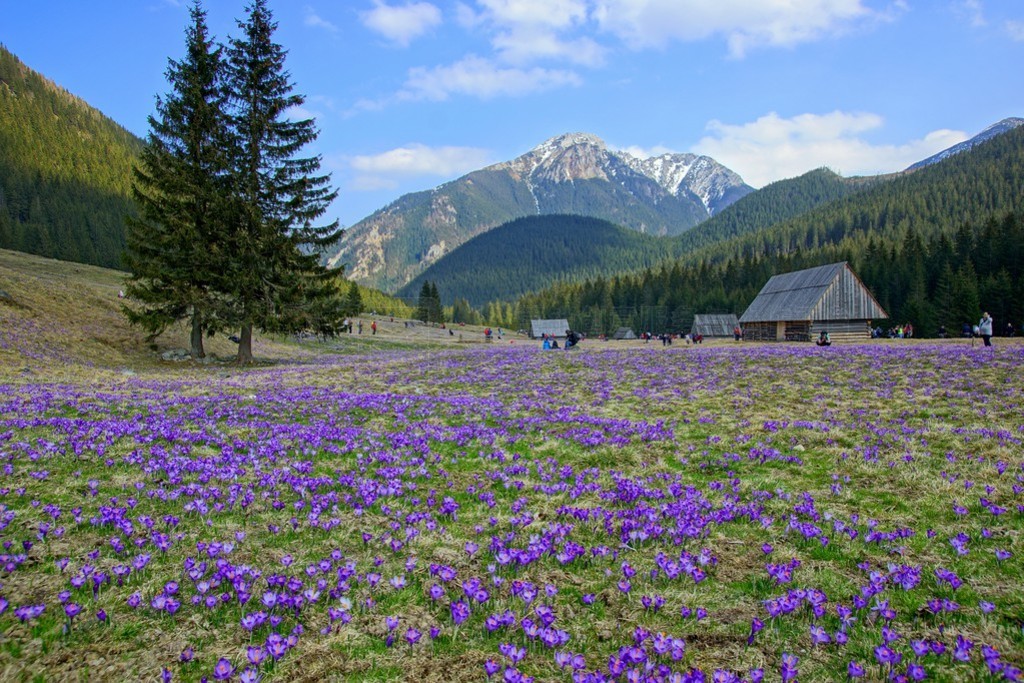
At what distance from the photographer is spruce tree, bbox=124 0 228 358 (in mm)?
29312

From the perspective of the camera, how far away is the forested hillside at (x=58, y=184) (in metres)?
121

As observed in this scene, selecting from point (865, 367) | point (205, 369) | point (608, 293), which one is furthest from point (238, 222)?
point (608, 293)

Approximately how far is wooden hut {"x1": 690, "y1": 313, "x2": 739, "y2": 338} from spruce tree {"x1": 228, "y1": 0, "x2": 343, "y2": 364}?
322ft

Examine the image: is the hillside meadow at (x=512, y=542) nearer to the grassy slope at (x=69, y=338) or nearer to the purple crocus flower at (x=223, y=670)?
the purple crocus flower at (x=223, y=670)

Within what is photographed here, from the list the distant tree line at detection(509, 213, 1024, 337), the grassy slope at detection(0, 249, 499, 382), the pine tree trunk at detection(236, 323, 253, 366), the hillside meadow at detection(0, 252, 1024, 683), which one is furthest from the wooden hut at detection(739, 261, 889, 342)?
the grassy slope at detection(0, 249, 499, 382)

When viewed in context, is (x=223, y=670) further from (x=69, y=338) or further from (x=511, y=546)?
(x=69, y=338)

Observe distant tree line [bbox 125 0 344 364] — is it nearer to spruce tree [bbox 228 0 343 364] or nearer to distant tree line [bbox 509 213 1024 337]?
spruce tree [bbox 228 0 343 364]

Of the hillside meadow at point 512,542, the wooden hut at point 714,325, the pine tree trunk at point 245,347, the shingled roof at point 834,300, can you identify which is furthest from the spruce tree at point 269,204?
the wooden hut at point 714,325

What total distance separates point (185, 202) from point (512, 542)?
32.4 m

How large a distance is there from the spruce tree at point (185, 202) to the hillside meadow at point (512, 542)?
1670 cm

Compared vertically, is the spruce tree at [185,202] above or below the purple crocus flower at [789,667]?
above

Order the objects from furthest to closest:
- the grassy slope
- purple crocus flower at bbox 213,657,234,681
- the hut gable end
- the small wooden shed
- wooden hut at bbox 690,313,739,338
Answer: the small wooden shed < wooden hut at bbox 690,313,739,338 < the hut gable end < the grassy slope < purple crocus flower at bbox 213,657,234,681

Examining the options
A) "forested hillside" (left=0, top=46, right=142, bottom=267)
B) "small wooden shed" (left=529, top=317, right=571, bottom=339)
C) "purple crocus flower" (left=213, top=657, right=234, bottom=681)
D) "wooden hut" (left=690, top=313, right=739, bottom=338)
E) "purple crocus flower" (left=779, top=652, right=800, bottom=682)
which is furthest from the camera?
"small wooden shed" (left=529, top=317, right=571, bottom=339)

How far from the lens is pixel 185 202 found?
1182 inches
